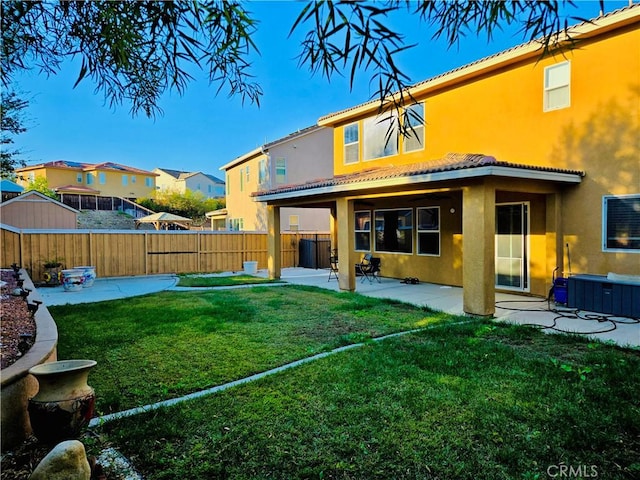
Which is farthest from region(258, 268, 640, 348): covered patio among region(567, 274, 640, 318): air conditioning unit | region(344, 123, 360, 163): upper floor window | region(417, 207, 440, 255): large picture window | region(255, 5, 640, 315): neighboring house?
region(344, 123, 360, 163): upper floor window

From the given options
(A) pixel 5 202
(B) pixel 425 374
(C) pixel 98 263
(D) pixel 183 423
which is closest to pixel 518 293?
(B) pixel 425 374

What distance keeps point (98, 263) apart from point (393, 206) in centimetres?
1110

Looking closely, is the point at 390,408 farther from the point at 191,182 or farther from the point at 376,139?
the point at 191,182

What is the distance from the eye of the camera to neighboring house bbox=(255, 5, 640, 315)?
741 cm

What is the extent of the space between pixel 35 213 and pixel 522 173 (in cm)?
2121

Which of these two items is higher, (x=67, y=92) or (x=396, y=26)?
(x=67, y=92)

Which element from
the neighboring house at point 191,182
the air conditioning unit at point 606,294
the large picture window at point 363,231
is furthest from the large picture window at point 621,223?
the neighboring house at point 191,182

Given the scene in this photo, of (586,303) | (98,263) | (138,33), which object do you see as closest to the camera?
(138,33)

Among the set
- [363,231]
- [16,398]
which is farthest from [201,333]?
[363,231]

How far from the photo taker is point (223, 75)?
3182 millimetres

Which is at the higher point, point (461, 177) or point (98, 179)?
point (98, 179)

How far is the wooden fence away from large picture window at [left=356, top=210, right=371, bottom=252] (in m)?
4.10

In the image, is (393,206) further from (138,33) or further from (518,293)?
(138,33)

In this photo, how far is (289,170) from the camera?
21062 mm
